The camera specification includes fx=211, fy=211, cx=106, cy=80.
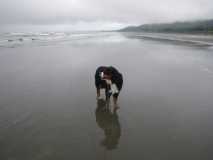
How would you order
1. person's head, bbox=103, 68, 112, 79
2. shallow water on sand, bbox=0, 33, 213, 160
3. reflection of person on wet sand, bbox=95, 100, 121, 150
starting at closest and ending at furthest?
shallow water on sand, bbox=0, 33, 213, 160, reflection of person on wet sand, bbox=95, 100, 121, 150, person's head, bbox=103, 68, 112, 79

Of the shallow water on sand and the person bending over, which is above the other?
the person bending over

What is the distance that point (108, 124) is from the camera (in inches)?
219

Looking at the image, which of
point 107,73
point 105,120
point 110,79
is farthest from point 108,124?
point 107,73

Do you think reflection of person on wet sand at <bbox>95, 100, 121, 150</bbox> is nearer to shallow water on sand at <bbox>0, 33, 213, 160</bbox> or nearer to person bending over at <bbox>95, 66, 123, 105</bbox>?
shallow water on sand at <bbox>0, 33, 213, 160</bbox>

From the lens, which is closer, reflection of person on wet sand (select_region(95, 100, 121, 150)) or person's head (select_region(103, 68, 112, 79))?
reflection of person on wet sand (select_region(95, 100, 121, 150))

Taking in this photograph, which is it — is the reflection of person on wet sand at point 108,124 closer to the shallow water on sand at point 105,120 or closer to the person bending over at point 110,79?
the shallow water on sand at point 105,120

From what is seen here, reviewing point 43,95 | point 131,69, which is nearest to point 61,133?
point 43,95

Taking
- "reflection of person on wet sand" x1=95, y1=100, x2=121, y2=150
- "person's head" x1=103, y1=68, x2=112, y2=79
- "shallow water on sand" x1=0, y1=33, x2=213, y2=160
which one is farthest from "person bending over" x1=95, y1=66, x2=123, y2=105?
"shallow water on sand" x1=0, y1=33, x2=213, y2=160

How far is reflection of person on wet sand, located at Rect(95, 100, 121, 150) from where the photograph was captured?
15.4 feet

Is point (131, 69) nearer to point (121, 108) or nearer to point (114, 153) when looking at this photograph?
point (121, 108)

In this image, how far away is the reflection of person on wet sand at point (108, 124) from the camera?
469 cm

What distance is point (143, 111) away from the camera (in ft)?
20.5

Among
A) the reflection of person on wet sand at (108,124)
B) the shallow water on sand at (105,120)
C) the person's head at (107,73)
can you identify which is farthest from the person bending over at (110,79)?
the shallow water on sand at (105,120)

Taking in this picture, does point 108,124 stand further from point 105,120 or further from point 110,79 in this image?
point 110,79
